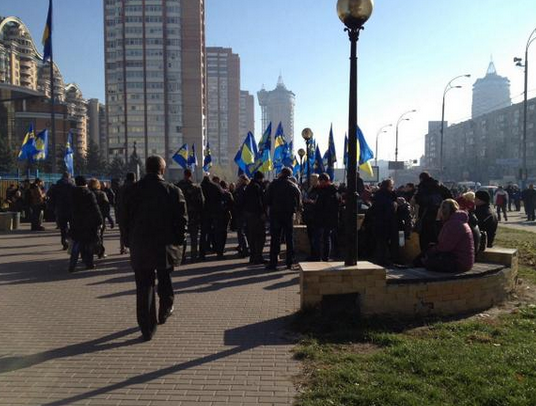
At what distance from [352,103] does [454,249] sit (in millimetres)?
2370

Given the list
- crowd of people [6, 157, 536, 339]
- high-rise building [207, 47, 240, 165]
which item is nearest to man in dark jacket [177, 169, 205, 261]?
crowd of people [6, 157, 536, 339]

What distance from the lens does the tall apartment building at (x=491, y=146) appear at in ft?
317

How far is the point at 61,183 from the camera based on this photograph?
12.8m

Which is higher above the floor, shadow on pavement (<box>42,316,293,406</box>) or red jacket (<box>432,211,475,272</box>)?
red jacket (<box>432,211,475,272</box>)

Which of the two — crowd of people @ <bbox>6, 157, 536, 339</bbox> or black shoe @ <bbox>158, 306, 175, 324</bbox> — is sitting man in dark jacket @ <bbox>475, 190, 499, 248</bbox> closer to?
crowd of people @ <bbox>6, 157, 536, 339</bbox>

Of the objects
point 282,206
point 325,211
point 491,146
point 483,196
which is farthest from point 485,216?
point 491,146

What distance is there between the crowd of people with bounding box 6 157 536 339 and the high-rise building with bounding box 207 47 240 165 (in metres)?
128

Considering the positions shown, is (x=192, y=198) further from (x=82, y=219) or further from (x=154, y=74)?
(x=154, y=74)

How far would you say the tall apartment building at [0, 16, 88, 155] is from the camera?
98.2 m

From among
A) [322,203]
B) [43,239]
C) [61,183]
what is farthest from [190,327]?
[43,239]

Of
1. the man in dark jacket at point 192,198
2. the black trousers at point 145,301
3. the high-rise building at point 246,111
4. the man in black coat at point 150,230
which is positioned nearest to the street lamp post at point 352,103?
the man in black coat at point 150,230

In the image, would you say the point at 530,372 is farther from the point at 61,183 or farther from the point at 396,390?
the point at 61,183

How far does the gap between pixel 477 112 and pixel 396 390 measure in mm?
175774

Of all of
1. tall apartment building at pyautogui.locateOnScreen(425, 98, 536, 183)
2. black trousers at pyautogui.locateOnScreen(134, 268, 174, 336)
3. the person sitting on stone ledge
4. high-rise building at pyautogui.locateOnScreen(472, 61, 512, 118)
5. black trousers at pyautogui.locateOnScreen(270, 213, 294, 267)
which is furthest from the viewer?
high-rise building at pyautogui.locateOnScreen(472, 61, 512, 118)
